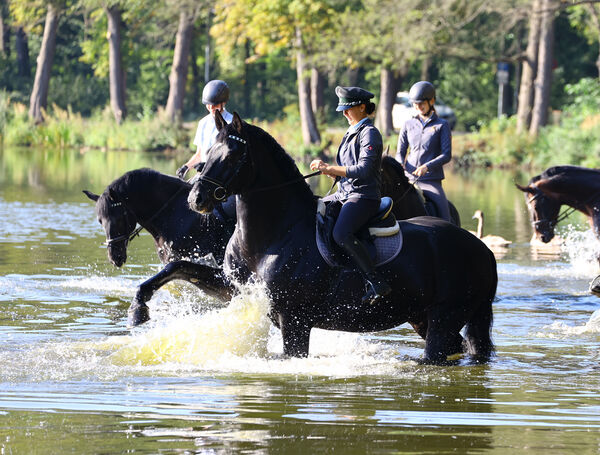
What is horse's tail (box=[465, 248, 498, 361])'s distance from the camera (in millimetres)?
9695

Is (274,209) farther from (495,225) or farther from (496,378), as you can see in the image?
(495,225)

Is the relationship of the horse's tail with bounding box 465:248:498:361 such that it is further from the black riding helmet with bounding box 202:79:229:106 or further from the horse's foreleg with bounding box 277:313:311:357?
the black riding helmet with bounding box 202:79:229:106

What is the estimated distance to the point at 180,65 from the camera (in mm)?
55656

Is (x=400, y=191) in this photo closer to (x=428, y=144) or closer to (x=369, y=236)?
(x=428, y=144)

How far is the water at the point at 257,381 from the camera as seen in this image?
6.86 m

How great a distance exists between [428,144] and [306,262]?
4.26 metres

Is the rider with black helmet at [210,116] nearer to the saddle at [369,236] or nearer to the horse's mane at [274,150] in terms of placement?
the horse's mane at [274,150]

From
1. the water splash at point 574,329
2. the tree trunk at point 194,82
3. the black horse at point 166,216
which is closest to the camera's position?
the water splash at point 574,329

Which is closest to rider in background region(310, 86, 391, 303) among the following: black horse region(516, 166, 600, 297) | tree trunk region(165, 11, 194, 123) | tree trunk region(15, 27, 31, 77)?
black horse region(516, 166, 600, 297)

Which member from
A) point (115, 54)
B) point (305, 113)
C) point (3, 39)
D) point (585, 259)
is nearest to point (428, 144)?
point (585, 259)

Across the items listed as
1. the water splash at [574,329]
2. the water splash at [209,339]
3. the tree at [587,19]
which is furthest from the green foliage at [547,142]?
the water splash at [209,339]

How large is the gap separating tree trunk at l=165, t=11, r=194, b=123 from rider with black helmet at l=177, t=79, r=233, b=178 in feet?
139

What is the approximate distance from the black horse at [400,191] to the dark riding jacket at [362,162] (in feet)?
8.74

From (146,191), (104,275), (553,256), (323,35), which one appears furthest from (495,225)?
(323,35)
